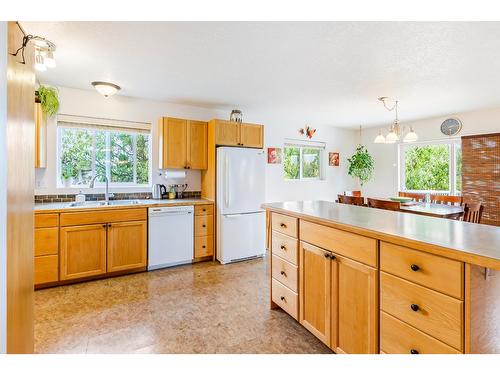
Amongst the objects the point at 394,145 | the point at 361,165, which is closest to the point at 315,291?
the point at 361,165

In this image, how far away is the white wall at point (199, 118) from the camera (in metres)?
3.32

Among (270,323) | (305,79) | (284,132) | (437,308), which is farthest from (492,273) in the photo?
(284,132)

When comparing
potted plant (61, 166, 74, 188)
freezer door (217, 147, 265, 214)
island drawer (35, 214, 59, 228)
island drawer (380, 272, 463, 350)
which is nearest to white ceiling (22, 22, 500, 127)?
freezer door (217, 147, 265, 214)

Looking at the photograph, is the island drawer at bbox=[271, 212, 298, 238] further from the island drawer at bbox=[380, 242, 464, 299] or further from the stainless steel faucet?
the stainless steel faucet

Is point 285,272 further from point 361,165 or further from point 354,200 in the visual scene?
point 361,165

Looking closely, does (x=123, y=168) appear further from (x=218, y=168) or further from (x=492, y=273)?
(x=492, y=273)

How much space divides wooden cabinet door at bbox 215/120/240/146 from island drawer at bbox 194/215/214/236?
1.08 meters

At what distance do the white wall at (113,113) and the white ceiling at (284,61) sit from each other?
197 mm

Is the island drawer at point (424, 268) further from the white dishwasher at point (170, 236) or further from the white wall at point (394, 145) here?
the white wall at point (394, 145)

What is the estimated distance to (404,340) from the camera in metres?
1.24

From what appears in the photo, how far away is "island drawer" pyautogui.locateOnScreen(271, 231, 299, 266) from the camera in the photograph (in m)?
2.01

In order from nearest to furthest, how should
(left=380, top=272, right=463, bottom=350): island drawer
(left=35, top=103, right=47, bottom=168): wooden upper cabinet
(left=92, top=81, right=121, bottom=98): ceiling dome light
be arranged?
(left=380, top=272, right=463, bottom=350): island drawer < (left=35, top=103, right=47, bottom=168): wooden upper cabinet < (left=92, top=81, right=121, bottom=98): ceiling dome light

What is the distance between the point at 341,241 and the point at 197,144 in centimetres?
286

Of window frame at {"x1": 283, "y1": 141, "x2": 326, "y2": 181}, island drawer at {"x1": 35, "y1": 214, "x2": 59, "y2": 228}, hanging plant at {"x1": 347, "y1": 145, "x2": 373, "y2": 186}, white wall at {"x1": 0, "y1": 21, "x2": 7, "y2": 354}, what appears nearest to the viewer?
white wall at {"x1": 0, "y1": 21, "x2": 7, "y2": 354}
